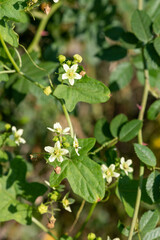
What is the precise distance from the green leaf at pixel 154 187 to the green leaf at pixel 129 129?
28cm

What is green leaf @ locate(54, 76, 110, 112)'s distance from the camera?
135cm

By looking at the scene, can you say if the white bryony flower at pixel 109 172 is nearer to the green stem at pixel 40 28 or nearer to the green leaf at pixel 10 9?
the green leaf at pixel 10 9

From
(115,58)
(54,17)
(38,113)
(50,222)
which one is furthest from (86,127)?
(50,222)

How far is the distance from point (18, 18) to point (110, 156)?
82 cm

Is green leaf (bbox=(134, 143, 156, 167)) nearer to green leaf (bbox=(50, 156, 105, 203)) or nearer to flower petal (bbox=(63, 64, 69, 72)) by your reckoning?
green leaf (bbox=(50, 156, 105, 203))

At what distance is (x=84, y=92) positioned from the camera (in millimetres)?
1375

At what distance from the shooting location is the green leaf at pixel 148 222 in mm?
1490

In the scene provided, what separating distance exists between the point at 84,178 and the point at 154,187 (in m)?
0.37

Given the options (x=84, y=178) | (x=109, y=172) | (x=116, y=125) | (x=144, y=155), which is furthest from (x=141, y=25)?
(x=84, y=178)

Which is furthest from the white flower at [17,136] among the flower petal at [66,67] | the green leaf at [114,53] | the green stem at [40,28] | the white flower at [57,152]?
the green stem at [40,28]

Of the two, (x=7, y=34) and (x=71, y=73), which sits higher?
(x=7, y=34)

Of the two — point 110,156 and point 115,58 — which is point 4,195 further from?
point 115,58

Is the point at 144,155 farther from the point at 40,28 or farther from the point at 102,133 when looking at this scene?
the point at 40,28

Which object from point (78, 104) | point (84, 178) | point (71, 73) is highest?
point (71, 73)
